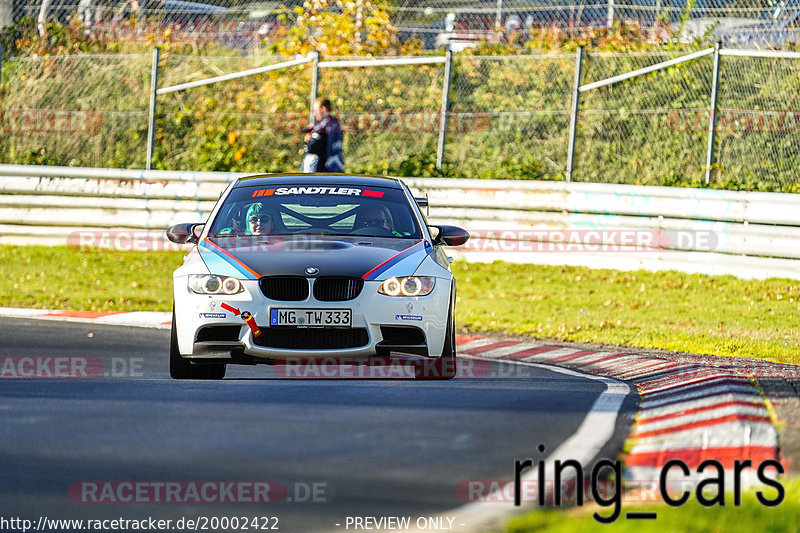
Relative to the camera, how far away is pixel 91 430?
8.23m

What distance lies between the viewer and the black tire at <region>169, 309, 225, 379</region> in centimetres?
908

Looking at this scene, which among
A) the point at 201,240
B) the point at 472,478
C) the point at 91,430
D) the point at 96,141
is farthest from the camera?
the point at 96,141

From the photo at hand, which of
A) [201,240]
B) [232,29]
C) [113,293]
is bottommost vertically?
[113,293]

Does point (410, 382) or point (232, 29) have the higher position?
point (232, 29)

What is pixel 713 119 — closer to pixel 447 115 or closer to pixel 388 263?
pixel 447 115

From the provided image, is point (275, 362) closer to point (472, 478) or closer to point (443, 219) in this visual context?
point (472, 478)

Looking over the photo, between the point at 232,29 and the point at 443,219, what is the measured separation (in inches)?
345

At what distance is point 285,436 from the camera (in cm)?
798

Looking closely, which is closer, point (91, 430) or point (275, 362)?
point (91, 430)

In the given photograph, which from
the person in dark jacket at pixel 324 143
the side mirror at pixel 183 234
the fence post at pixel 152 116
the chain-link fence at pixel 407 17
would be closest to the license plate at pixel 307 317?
the side mirror at pixel 183 234

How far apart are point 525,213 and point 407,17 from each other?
8737 mm

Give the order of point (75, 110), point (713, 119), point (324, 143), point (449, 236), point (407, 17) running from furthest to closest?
1. point (407, 17)
2. point (75, 110)
3. point (713, 119)
4. point (324, 143)
5. point (449, 236)

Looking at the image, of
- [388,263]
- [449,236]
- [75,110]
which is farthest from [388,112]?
[388,263]

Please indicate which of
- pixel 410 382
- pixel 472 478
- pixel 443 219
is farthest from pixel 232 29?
pixel 472 478
